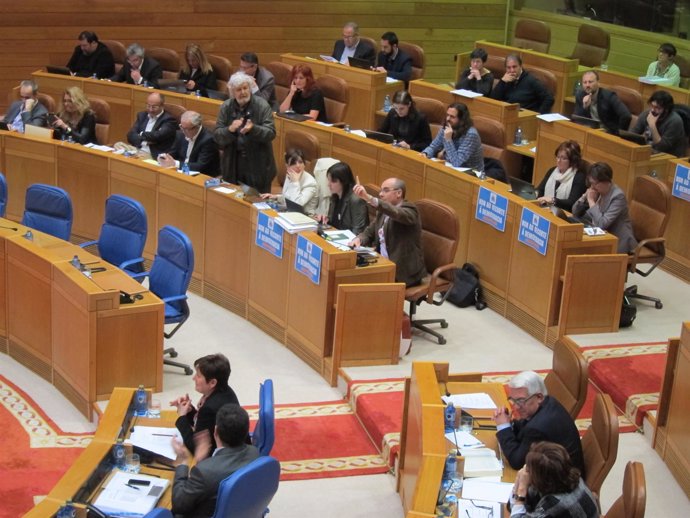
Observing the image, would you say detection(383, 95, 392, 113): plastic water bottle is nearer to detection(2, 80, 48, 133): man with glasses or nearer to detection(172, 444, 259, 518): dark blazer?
detection(2, 80, 48, 133): man with glasses

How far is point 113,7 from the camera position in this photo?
1411cm

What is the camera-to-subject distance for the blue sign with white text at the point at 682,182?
943 centimetres

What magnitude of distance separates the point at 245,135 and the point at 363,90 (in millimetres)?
3579

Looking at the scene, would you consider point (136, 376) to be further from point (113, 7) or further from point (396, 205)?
point (113, 7)

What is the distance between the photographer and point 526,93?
1217 cm

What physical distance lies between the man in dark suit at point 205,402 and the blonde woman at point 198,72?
7395mm

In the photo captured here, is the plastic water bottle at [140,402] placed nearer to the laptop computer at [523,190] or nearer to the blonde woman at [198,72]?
the laptop computer at [523,190]

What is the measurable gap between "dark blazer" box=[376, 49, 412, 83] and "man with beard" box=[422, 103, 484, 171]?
3.68m

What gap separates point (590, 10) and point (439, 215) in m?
7.94

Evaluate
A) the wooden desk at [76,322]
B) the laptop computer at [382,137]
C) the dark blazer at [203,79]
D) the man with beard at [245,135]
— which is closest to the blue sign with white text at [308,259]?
the wooden desk at [76,322]

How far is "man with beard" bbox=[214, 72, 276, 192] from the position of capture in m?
9.32

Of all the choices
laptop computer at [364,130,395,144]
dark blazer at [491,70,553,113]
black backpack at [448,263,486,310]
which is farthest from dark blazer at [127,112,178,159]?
dark blazer at [491,70,553,113]

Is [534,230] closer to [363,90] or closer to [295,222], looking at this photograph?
[295,222]

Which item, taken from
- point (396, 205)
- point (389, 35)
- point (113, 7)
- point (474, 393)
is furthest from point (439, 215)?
point (113, 7)
